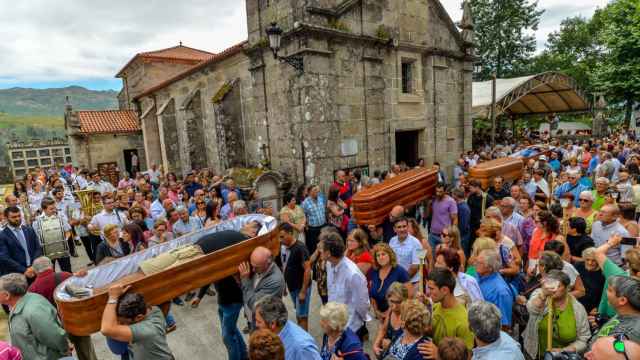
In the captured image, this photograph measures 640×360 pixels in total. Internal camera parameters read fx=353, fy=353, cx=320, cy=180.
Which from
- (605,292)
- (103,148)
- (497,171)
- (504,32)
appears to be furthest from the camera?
(504,32)

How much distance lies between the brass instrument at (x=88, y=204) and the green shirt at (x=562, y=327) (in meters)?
9.24

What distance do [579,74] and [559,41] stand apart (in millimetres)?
5983

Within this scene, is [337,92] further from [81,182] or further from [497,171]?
[81,182]

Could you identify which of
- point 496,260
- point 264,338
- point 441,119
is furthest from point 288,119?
point 264,338

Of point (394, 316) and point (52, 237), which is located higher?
point (52, 237)

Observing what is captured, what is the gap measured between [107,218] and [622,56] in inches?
1069

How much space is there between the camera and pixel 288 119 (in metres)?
9.63

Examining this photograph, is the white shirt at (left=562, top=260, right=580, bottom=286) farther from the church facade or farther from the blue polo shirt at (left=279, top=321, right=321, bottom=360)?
the church facade

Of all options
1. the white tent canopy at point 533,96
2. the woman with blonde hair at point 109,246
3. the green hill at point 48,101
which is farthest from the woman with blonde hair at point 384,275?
the green hill at point 48,101

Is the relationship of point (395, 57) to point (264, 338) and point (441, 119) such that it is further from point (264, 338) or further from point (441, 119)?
point (264, 338)

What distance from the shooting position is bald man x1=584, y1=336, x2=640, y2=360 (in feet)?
6.24

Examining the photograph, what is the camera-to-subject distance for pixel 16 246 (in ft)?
17.8

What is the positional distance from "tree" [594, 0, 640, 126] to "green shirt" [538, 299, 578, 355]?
78.5 feet

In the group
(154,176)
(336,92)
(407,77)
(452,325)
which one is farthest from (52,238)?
(407,77)
